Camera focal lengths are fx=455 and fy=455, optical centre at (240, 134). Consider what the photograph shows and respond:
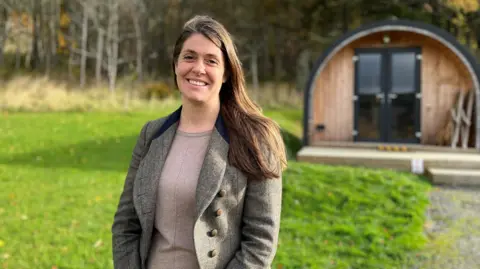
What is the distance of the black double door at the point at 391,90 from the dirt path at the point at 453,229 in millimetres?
3607

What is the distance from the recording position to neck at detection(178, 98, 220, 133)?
2.06 metres

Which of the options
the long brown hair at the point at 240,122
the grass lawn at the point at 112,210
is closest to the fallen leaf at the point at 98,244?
the grass lawn at the point at 112,210

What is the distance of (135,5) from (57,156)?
19.5 meters

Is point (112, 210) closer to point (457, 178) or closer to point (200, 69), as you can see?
point (200, 69)

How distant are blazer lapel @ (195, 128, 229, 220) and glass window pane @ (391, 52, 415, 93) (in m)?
10.9

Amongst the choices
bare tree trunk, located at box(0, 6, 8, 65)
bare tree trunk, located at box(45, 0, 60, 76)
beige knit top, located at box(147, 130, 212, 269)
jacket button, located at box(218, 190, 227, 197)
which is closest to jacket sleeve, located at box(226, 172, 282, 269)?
jacket button, located at box(218, 190, 227, 197)

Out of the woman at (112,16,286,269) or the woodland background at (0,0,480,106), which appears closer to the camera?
the woman at (112,16,286,269)

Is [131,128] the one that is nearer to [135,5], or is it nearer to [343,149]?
[343,149]

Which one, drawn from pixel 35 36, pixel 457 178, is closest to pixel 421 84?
pixel 457 178

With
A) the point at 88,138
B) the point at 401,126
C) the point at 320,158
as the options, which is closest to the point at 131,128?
the point at 88,138

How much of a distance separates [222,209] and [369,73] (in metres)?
11.0

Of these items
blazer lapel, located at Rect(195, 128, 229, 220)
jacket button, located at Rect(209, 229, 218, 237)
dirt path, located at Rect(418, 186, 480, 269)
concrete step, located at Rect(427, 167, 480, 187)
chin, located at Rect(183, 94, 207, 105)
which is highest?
chin, located at Rect(183, 94, 207, 105)

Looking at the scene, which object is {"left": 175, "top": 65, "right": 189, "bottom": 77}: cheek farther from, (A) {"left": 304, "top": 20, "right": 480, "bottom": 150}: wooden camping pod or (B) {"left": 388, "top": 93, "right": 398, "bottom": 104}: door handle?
(B) {"left": 388, "top": 93, "right": 398, "bottom": 104}: door handle

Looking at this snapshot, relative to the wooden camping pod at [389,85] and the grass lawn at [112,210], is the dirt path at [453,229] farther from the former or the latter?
the wooden camping pod at [389,85]
